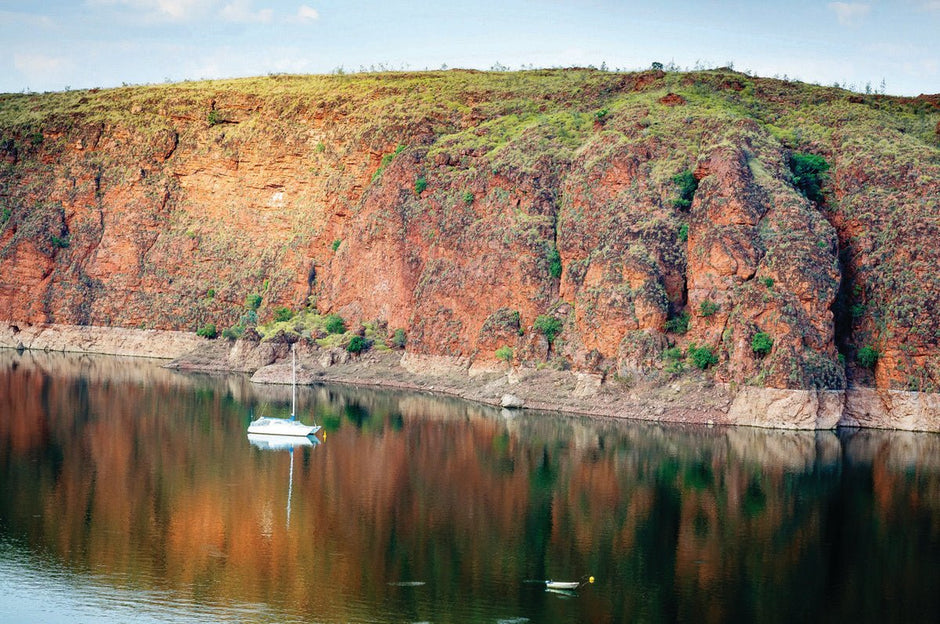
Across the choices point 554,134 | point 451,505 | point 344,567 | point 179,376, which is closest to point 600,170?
point 554,134

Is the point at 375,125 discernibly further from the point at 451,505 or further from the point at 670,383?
the point at 451,505

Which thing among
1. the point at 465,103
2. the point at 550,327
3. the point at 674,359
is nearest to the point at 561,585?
the point at 674,359

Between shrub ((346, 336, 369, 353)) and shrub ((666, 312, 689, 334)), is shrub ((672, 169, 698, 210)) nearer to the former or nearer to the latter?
shrub ((666, 312, 689, 334))

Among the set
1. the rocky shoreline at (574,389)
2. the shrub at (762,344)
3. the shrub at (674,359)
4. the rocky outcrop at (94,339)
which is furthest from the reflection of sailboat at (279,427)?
the rocky outcrop at (94,339)

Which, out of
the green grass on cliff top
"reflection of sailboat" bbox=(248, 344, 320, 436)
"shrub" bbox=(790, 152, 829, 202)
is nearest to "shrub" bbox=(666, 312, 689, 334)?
"shrub" bbox=(790, 152, 829, 202)

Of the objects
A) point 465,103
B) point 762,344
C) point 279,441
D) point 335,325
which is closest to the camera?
point 279,441

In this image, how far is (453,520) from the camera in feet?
186

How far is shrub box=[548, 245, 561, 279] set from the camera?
10712 centimetres

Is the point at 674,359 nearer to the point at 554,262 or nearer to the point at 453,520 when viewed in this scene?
the point at 554,262

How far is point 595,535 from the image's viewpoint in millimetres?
55000

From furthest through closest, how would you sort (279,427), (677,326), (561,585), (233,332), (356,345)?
(233,332) → (356,345) → (677,326) → (279,427) → (561,585)

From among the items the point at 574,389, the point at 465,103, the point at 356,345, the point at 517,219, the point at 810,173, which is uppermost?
the point at 465,103

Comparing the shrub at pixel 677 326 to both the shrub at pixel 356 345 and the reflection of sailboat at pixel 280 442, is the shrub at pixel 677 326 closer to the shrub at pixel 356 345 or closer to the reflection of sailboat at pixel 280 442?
the reflection of sailboat at pixel 280 442

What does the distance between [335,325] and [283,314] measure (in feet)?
32.7
